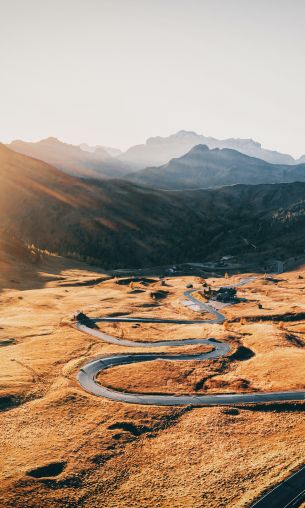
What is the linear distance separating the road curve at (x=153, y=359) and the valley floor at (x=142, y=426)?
5.35 feet

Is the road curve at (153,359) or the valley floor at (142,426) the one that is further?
the road curve at (153,359)

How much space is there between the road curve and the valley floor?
163 centimetres

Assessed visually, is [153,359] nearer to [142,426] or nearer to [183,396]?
[183,396]

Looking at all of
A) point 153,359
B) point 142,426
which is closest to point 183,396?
point 142,426

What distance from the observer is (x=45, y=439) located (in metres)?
43.5

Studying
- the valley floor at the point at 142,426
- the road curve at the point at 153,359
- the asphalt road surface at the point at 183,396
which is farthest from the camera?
the road curve at the point at 153,359

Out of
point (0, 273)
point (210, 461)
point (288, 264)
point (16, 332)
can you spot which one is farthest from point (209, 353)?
point (288, 264)

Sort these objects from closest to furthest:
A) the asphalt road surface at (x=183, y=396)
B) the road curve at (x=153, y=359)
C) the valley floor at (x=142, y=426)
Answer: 1. the asphalt road surface at (x=183, y=396)
2. the valley floor at (x=142, y=426)
3. the road curve at (x=153, y=359)

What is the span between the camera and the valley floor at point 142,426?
119 ft

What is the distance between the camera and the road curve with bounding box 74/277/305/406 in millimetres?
52903

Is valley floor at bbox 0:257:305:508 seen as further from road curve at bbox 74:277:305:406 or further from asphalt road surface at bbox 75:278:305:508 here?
road curve at bbox 74:277:305:406

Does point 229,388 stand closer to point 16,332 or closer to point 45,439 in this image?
point 45,439

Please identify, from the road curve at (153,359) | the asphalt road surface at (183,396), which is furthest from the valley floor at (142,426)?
the road curve at (153,359)

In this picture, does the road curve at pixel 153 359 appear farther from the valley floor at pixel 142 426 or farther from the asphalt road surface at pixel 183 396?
the valley floor at pixel 142 426
